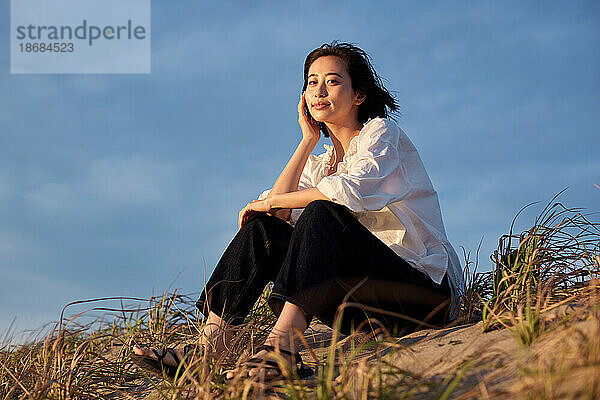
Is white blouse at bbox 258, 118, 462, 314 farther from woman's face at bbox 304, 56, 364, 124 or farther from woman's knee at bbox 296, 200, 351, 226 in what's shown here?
woman's face at bbox 304, 56, 364, 124

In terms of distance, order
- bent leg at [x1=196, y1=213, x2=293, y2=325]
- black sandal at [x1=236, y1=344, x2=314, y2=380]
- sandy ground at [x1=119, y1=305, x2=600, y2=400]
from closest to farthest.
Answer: sandy ground at [x1=119, y1=305, x2=600, y2=400] < black sandal at [x1=236, y1=344, x2=314, y2=380] < bent leg at [x1=196, y1=213, x2=293, y2=325]

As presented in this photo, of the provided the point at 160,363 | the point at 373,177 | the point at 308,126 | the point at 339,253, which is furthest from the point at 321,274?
the point at 308,126

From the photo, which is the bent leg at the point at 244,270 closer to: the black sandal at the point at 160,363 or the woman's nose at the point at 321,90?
the black sandal at the point at 160,363

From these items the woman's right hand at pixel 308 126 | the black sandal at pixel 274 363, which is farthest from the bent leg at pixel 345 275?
the woman's right hand at pixel 308 126

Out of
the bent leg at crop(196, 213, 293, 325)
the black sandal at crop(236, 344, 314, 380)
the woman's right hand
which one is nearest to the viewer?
the black sandal at crop(236, 344, 314, 380)

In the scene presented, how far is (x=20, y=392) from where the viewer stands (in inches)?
122

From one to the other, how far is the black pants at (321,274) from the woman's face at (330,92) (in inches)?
29.2

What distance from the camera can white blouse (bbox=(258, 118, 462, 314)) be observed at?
256cm

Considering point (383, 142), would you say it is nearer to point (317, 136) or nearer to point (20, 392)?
point (317, 136)

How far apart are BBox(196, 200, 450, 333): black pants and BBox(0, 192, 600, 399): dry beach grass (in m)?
0.14

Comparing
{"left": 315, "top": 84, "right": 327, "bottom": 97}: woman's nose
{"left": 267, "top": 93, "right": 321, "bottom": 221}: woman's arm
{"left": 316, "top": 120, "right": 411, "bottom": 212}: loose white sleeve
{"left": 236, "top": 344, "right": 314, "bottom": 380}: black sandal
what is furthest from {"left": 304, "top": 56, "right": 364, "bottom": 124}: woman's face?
{"left": 236, "top": 344, "right": 314, "bottom": 380}: black sandal

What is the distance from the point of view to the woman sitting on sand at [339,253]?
2.37 meters

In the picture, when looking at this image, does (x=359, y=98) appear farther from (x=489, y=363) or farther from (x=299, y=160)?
(x=489, y=363)

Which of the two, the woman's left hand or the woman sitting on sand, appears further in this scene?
the woman's left hand
